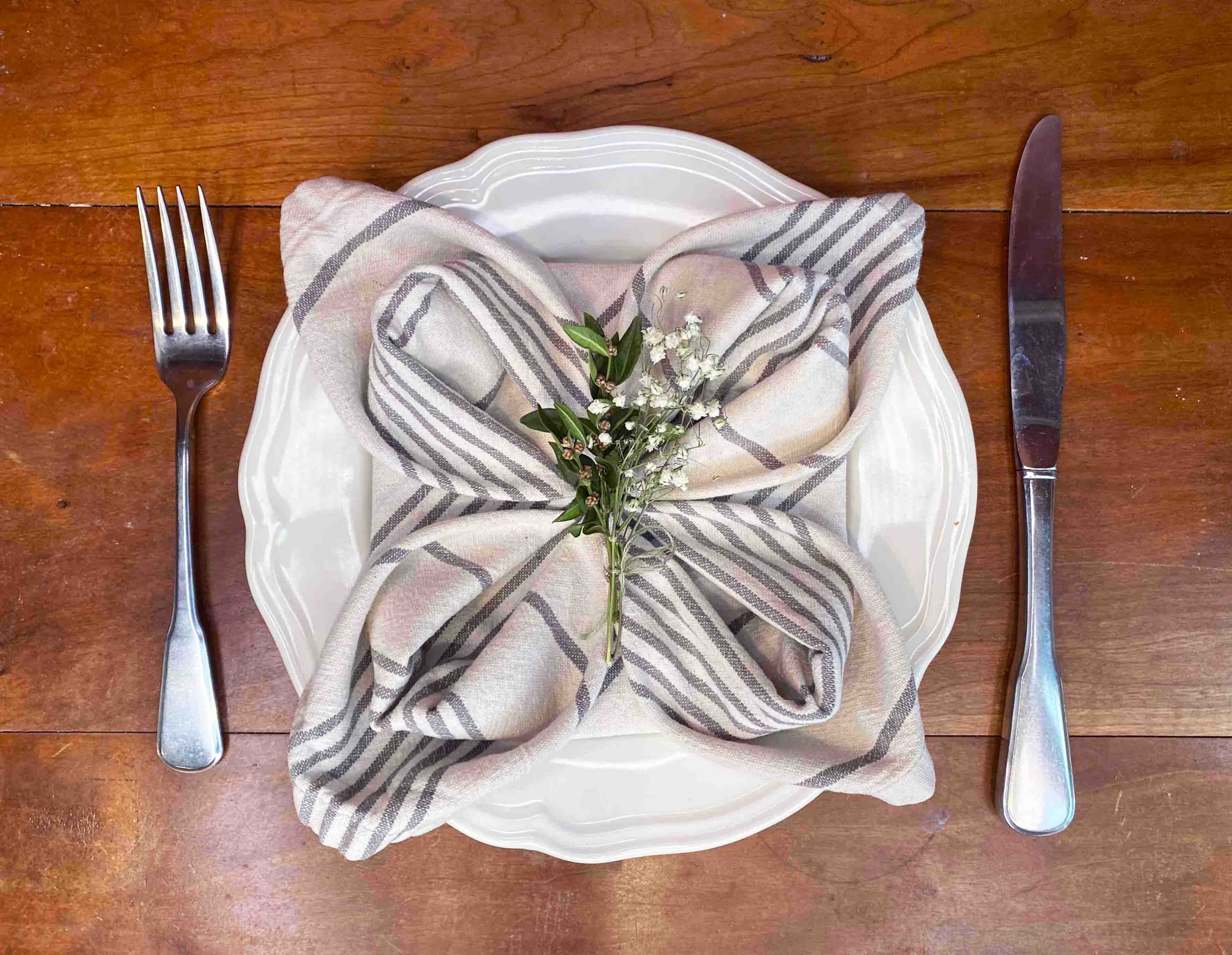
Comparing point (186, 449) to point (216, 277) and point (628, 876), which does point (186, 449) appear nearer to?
point (216, 277)

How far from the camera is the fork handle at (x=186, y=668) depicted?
566mm

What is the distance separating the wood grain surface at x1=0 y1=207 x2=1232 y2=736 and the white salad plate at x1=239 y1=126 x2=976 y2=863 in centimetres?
7

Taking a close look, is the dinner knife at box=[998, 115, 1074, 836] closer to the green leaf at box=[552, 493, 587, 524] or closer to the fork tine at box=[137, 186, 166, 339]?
the green leaf at box=[552, 493, 587, 524]

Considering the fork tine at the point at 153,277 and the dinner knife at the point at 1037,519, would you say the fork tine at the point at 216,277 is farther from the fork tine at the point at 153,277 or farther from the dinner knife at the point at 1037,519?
the dinner knife at the point at 1037,519

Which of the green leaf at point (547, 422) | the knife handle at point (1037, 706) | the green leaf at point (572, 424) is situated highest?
the green leaf at point (572, 424)

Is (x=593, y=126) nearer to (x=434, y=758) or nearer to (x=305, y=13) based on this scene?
(x=305, y=13)

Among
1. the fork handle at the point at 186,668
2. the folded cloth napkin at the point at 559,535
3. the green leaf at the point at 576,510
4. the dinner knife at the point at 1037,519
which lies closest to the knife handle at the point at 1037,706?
the dinner knife at the point at 1037,519

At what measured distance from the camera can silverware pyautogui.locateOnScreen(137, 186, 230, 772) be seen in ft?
1.86

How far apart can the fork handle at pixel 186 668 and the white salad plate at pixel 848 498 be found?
0.23ft

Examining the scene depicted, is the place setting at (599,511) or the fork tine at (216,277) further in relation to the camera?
the fork tine at (216,277)

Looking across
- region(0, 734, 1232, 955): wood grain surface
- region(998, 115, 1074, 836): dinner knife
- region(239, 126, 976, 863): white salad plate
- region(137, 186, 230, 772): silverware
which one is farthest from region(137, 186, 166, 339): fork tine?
→ region(998, 115, 1074, 836): dinner knife

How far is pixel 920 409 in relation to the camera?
1.78ft

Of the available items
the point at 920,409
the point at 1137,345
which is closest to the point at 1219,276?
the point at 1137,345

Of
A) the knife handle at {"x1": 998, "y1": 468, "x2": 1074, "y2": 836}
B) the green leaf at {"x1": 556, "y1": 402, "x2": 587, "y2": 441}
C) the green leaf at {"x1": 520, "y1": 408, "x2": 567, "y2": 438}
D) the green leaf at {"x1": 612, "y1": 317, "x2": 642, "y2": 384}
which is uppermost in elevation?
the green leaf at {"x1": 612, "y1": 317, "x2": 642, "y2": 384}
